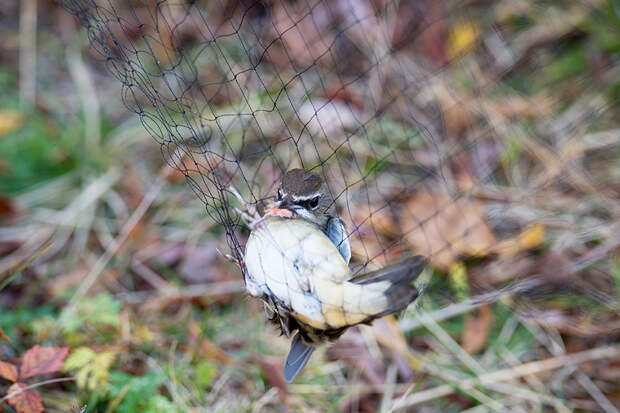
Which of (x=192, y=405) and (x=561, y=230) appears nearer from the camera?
(x=192, y=405)

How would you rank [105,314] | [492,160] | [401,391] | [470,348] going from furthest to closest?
[492,160], [470,348], [401,391], [105,314]

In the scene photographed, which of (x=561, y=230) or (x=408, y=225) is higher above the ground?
(x=408, y=225)

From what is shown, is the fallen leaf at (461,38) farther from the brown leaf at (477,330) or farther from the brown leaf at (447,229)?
the brown leaf at (477,330)

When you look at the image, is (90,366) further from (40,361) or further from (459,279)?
(459,279)

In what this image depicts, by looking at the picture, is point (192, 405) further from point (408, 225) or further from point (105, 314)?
point (408, 225)

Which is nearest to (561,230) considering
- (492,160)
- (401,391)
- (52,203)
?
(492,160)

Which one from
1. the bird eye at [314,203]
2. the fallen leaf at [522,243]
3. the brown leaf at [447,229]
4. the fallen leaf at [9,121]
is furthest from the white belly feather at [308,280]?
the fallen leaf at [9,121]

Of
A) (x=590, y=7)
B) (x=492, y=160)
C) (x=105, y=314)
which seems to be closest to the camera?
(x=105, y=314)
